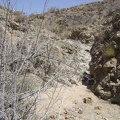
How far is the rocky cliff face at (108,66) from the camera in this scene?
294 inches

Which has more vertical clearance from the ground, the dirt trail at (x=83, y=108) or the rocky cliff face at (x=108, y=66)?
the rocky cliff face at (x=108, y=66)

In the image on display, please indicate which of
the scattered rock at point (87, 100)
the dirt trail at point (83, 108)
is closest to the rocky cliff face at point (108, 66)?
the dirt trail at point (83, 108)

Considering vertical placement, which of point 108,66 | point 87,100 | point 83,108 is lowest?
point 83,108

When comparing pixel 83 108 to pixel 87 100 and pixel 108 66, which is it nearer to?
pixel 87 100

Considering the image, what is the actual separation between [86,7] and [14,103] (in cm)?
2168

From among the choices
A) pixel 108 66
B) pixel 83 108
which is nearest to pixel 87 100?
pixel 83 108

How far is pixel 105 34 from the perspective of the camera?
9.27m

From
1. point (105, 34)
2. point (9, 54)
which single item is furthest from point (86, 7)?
point (9, 54)

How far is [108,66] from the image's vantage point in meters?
7.98

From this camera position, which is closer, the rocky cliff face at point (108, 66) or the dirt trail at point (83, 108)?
the dirt trail at point (83, 108)

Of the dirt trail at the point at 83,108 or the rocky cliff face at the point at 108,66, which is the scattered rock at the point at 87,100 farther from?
the rocky cliff face at the point at 108,66

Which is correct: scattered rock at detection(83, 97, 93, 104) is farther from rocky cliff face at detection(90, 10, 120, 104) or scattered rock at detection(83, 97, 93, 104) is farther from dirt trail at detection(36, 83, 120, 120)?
rocky cliff face at detection(90, 10, 120, 104)

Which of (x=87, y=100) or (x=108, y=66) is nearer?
(x=87, y=100)

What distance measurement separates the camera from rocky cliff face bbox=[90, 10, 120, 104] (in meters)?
7.48
